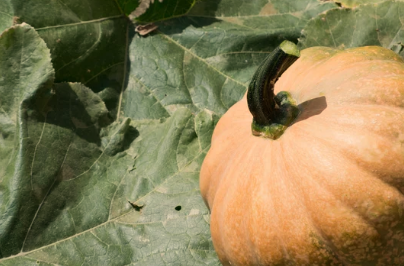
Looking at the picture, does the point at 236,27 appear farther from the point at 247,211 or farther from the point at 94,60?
the point at 247,211

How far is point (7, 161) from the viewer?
265 cm

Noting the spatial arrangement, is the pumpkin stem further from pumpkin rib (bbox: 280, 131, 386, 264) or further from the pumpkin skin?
pumpkin rib (bbox: 280, 131, 386, 264)

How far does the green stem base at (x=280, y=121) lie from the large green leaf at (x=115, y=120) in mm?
721

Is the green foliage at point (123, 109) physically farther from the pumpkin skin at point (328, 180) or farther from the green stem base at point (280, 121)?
the green stem base at point (280, 121)

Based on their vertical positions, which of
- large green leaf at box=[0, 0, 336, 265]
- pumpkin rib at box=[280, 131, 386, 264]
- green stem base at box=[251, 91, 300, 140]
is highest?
green stem base at box=[251, 91, 300, 140]

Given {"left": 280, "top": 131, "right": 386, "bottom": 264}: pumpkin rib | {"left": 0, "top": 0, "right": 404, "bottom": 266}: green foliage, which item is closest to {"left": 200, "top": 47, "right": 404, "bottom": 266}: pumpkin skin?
{"left": 280, "top": 131, "right": 386, "bottom": 264}: pumpkin rib

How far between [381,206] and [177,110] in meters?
1.43

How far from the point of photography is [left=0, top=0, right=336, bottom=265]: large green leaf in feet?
8.25

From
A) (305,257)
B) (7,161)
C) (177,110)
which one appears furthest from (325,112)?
(7,161)

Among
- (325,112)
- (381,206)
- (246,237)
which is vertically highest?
(325,112)

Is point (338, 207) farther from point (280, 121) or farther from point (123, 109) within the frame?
point (123, 109)

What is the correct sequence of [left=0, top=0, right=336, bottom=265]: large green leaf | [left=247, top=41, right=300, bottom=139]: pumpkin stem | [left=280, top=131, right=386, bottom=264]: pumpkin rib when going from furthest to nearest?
[left=0, top=0, right=336, bottom=265]: large green leaf < [left=247, top=41, right=300, bottom=139]: pumpkin stem < [left=280, top=131, right=386, bottom=264]: pumpkin rib

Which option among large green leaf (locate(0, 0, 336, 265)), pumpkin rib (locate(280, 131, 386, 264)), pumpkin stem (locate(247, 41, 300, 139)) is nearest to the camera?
pumpkin rib (locate(280, 131, 386, 264))

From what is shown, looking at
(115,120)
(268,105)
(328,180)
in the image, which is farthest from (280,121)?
(115,120)
